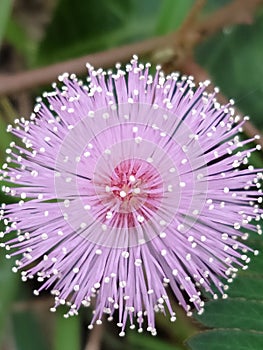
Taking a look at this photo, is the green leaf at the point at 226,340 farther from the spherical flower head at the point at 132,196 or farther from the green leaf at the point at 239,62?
the green leaf at the point at 239,62

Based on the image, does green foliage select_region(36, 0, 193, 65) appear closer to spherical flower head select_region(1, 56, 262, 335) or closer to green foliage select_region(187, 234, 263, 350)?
spherical flower head select_region(1, 56, 262, 335)

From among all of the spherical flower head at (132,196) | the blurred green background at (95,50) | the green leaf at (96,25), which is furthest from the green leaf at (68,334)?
Result: the green leaf at (96,25)

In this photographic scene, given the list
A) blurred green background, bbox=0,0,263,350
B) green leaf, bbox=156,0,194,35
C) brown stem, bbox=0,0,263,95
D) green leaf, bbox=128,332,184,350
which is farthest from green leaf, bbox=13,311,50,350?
green leaf, bbox=156,0,194,35

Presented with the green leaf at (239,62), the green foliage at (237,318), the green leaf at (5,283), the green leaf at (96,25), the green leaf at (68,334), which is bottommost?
the green foliage at (237,318)

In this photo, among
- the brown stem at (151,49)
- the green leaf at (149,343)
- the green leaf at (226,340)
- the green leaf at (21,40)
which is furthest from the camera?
the green leaf at (21,40)

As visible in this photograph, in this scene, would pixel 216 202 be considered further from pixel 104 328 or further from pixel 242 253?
pixel 104 328

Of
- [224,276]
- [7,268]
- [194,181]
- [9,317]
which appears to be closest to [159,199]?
[194,181]

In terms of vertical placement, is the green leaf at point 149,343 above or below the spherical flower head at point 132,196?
below

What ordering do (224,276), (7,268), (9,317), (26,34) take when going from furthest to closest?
(26,34)
(9,317)
(7,268)
(224,276)
